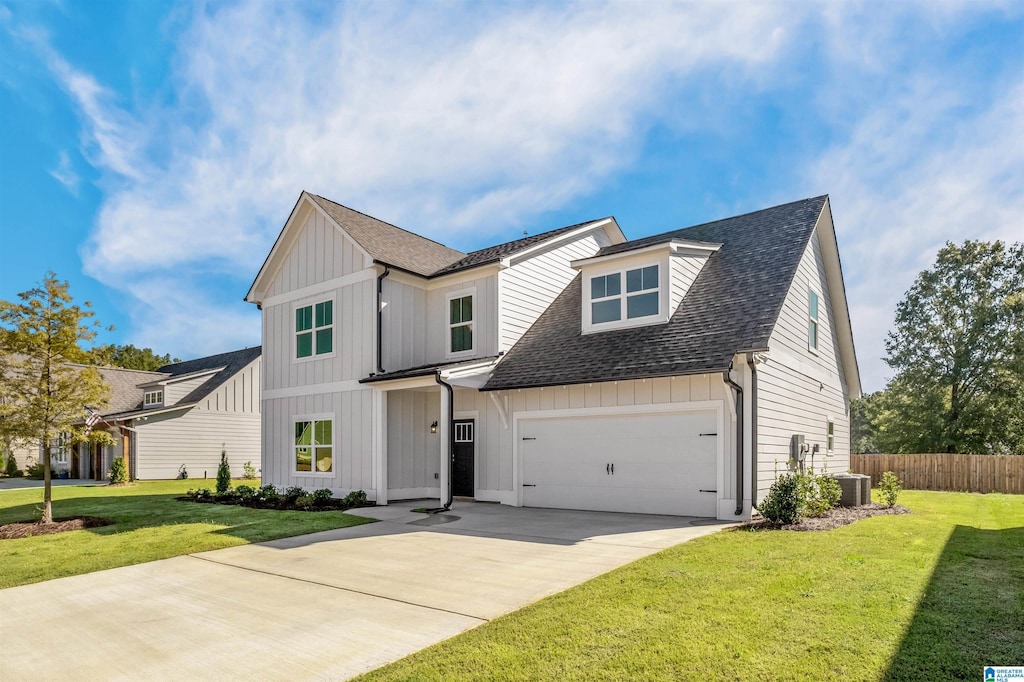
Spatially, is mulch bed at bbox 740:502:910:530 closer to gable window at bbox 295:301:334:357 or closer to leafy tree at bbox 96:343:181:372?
gable window at bbox 295:301:334:357

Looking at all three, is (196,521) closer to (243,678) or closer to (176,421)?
(243,678)

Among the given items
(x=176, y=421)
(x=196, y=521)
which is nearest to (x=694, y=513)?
(x=196, y=521)

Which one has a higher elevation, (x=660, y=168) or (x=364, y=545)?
(x=660, y=168)

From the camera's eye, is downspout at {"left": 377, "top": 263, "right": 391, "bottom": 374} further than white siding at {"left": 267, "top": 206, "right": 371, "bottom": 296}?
No

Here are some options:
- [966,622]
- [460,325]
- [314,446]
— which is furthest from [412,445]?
[966,622]

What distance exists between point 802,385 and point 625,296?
457cm

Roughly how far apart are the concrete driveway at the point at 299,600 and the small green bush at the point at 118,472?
19.2m

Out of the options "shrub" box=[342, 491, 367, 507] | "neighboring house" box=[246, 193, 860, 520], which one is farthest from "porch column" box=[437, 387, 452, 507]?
"shrub" box=[342, 491, 367, 507]

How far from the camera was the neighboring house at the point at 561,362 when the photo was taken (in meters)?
11.6

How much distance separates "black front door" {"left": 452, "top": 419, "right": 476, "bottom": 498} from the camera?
50.0ft

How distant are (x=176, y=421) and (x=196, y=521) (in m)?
17.2

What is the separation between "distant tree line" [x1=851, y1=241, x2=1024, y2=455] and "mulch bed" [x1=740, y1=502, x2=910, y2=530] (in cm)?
2191

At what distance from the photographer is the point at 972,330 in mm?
30609

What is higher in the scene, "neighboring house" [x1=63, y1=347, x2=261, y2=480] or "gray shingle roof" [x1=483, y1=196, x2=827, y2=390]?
"gray shingle roof" [x1=483, y1=196, x2=827, y2=390]
